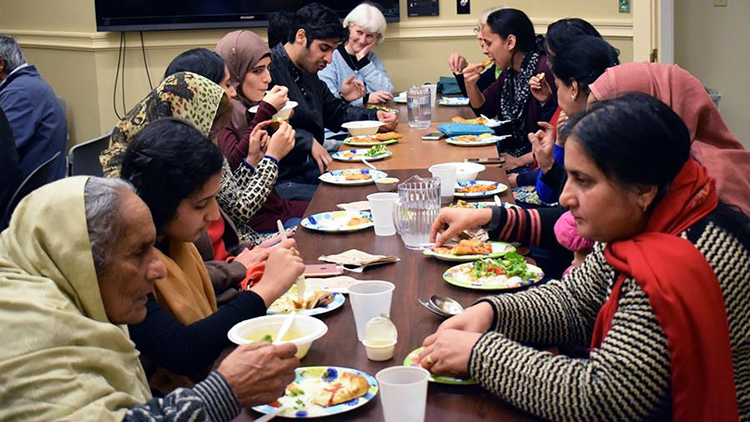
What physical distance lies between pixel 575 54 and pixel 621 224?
1621 mm

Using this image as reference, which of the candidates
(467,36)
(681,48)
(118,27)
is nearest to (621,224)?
(681,48)

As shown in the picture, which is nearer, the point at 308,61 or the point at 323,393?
the point at 323,393

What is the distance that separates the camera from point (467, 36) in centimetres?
668

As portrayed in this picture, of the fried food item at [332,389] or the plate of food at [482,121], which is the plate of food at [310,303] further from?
the plate of food at [482,121]

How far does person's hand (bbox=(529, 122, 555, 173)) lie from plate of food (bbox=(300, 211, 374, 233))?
0.82m

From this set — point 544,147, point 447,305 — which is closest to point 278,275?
point 447,305

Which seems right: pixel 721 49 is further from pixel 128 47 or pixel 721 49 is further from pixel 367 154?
pixel 128 47

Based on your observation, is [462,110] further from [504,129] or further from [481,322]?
[481,322]

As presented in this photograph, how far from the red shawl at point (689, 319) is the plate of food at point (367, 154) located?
226 cm

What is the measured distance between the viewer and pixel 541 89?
4.20 metres

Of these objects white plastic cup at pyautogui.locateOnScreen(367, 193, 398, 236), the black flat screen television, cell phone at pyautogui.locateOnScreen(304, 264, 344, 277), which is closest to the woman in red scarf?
cell phone at pyautogui.locateOnScreen(304, 264, 344, 277)

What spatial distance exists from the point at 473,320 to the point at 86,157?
7.74 feet

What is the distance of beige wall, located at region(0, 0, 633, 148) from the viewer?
6660 mm

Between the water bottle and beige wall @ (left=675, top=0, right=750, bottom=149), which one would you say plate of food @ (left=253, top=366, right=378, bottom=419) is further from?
beige wall @ (left=675, top=0, right=750, bottom=149)
